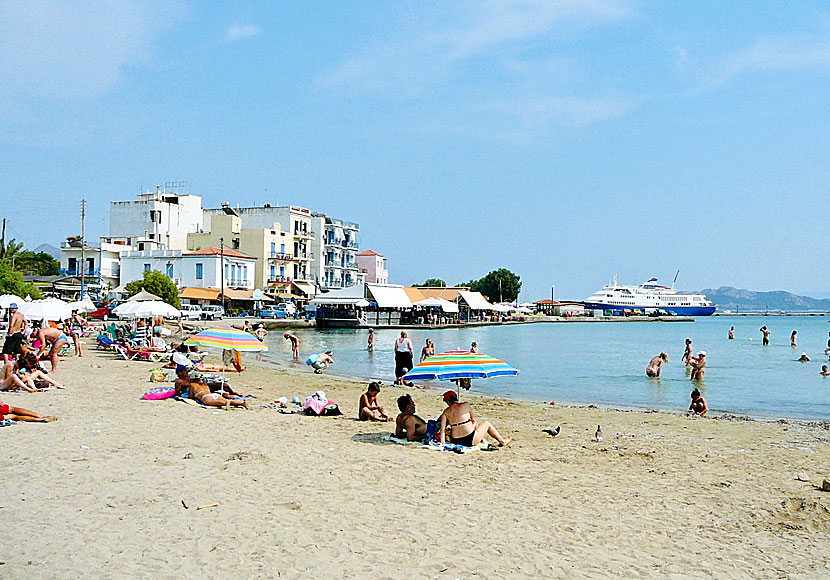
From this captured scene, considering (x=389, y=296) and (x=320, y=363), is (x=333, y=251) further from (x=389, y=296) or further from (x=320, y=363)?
(x=320, y=363)

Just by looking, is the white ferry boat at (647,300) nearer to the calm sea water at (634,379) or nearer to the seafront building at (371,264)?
the seafront building at (371,264)

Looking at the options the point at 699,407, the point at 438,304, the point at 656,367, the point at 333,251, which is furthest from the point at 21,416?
the point at 333,251

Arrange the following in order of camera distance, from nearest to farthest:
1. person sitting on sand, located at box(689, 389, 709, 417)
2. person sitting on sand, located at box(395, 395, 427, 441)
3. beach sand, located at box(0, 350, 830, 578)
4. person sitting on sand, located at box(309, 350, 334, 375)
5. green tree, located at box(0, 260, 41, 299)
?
1. beach sand, located at box(0, 350, 830, 578)
2. person sitting on sand, located at box(395, 395, 427, 441)
3. person sitting on sand, located at box(689, 389, 709, 417)
4. person sitting on sand, located at box(309, 350, 334, 375)
5. green tree, located at box(0, 260, 41, 299)

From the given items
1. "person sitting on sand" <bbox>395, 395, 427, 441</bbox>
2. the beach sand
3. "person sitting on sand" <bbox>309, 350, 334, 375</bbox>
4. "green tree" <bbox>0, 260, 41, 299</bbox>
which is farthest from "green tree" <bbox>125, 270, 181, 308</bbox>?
"person sitting on sand" <bbox>395, 395, 427, 441</bbox>

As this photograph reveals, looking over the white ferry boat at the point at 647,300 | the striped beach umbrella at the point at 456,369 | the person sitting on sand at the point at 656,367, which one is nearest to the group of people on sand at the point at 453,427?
the striped beach umbrella at the point at 456,369

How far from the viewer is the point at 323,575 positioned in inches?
186

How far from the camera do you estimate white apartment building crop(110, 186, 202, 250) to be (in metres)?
72.9

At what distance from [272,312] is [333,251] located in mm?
18406

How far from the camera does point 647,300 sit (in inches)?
5413

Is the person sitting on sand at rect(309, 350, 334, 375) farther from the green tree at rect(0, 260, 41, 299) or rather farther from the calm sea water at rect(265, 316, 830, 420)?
the green tree at rect(0, 260, 41, 299)

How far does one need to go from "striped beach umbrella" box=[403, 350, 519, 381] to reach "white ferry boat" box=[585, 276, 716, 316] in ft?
421

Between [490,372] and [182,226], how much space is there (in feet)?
232

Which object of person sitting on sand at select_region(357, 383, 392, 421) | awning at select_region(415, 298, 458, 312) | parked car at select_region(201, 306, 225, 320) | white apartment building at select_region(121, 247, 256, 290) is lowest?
person sitting on sand at select_region(357, 383, 392, 421)

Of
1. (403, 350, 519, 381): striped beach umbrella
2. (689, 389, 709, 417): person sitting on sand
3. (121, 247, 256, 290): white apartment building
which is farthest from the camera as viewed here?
(121, 247, 256, 290): white apartment building
